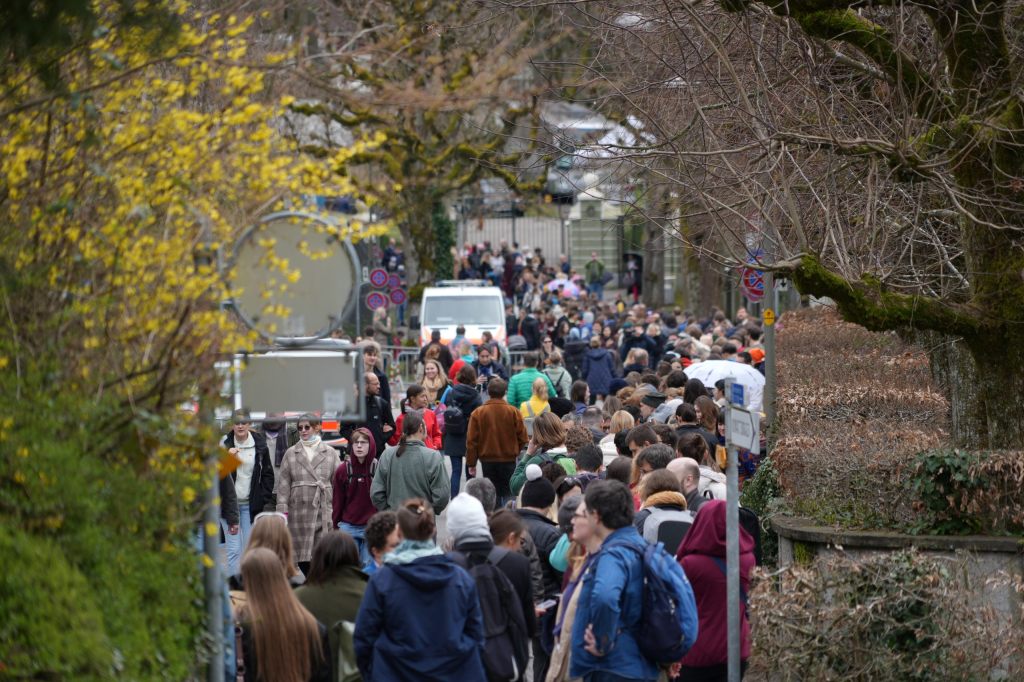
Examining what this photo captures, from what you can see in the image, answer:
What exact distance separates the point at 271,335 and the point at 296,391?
28cm

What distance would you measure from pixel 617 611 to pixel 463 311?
88.7ft

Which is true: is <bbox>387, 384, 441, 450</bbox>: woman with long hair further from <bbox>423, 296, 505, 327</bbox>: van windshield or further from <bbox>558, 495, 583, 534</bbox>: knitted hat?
<bbox>423, 296, 505, 327</bbox>: van windshield

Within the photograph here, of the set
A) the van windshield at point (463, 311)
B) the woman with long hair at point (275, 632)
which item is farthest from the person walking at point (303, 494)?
the van windshield at point (463, 311)

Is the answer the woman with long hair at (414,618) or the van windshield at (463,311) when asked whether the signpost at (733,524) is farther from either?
the van windshield at (463,311)

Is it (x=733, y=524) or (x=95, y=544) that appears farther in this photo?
(x=733, y=524)

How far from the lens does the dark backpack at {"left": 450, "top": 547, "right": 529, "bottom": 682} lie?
25.4 feet

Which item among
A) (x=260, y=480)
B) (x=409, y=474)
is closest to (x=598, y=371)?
(x=260, y=480)

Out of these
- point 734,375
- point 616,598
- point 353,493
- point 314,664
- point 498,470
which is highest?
point 734,375

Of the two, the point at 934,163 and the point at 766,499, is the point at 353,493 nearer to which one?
the point at 766,499

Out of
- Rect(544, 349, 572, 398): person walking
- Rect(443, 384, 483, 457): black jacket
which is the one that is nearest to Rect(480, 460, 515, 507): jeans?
Rect(443, 384, 483, 457): black jacket

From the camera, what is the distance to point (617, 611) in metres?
7.42

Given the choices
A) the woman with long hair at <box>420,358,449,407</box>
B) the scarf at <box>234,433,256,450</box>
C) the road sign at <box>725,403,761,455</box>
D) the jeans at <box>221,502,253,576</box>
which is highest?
the road sign at <box>725,403,761,455</box>

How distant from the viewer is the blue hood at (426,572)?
7215 mm

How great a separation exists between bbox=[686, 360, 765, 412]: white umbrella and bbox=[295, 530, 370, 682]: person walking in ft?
29.2
